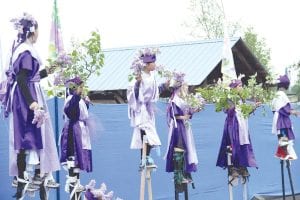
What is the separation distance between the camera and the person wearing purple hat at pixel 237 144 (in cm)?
674

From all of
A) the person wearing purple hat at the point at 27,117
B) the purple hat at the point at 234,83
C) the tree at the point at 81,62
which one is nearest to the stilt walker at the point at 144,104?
the tree at the point at 81,62

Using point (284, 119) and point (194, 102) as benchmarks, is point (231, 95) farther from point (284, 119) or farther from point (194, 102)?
point (284, 119)

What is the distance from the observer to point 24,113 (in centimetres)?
430

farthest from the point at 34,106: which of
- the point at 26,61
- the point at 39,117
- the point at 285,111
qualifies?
the point at 285,111

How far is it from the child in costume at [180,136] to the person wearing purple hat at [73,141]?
1.27 metres

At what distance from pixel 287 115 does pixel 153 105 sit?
3.37 meters

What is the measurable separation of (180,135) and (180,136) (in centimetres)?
1

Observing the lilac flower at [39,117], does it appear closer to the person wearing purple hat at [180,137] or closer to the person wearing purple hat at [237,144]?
the person wearing purple hat at [180,137]

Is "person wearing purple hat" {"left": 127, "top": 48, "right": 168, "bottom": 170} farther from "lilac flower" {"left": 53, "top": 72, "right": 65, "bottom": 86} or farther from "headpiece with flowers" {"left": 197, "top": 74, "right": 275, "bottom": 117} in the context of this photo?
"headpiece with flowers" {"left": 197, "top": 74, "right": 275, "bottom": 117}

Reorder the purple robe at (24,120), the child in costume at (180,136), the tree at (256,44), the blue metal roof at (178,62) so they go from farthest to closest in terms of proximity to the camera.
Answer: the tree at (256,44)
the blue metal roof at (178,62)
the child in costume at (180,136)
the purple robe at (24,120)

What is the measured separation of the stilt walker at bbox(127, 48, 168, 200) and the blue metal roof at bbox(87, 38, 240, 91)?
6.94 m

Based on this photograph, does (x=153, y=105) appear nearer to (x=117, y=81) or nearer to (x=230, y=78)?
(x=230, y=78)

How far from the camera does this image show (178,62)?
45.6 ft

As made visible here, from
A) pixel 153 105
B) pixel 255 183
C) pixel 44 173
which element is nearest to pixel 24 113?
pixel 44 173
